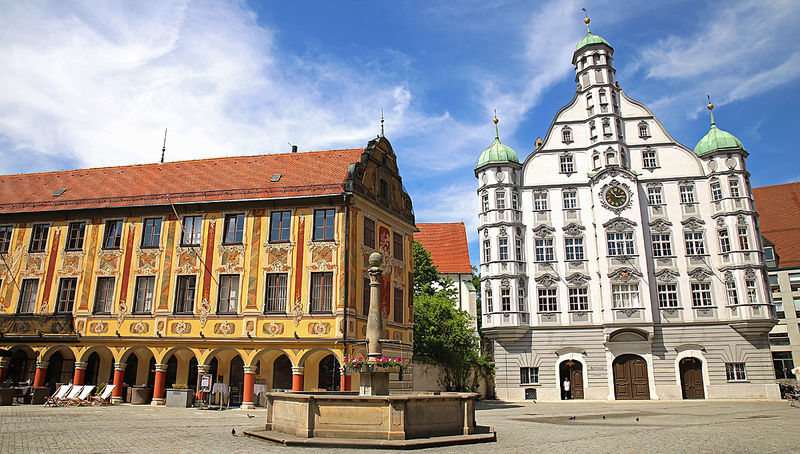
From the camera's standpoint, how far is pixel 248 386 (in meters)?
25.3

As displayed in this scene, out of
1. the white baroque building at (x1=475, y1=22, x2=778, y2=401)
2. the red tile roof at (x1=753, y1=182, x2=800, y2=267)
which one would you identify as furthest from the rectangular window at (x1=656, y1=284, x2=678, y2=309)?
the red tile roof at (x1=753, y1=182, x2=800, y2=267)

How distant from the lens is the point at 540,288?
3984cm

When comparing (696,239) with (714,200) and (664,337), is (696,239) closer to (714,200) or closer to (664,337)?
(714,200)

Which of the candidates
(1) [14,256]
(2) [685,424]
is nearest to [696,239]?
(2) [685,424]

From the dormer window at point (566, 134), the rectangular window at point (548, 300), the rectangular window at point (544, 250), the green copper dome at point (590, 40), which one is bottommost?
the rectangular window at point (548, 300)

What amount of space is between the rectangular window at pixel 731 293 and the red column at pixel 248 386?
1180 inches

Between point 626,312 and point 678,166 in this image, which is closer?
point 626,312

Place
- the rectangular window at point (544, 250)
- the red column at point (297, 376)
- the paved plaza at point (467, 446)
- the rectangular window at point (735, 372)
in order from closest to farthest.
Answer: the paved plaza at point (467, 446), the red column at point (297, 376), the rectangular window at point (735, 372), the rectangular window at point (544, 250)

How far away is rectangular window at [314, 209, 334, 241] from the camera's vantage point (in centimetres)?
2672

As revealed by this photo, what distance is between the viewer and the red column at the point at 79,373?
2736 cm

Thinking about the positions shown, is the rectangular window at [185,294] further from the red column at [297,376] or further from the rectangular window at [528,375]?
the rectangular window at [528,375]

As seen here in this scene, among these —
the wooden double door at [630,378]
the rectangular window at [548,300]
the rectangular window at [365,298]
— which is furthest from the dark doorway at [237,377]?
the wooden double door at [630,378]

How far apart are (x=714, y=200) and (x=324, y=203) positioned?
90.3 feet

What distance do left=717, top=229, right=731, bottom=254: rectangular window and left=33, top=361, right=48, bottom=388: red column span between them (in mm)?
39930
